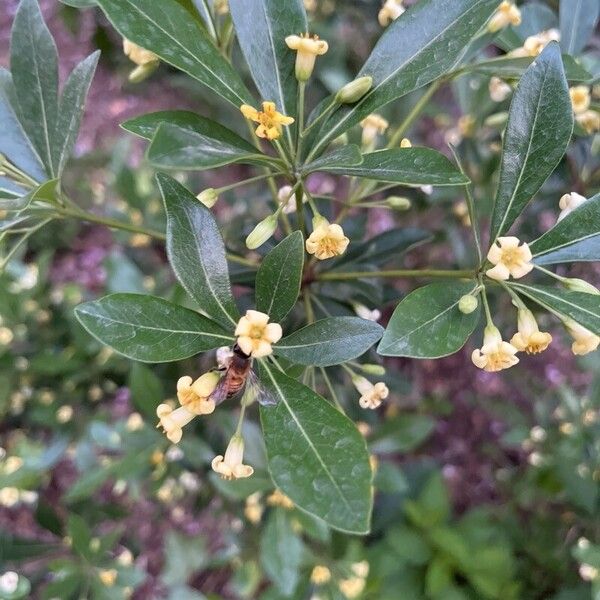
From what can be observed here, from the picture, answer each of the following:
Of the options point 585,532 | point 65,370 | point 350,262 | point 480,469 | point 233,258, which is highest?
point 233,258

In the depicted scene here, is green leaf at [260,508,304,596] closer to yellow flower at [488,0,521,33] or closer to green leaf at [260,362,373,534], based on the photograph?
green leaf at [260,362,373,534]

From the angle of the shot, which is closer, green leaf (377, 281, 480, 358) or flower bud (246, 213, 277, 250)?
green leaf (377, 281, 480, 358)

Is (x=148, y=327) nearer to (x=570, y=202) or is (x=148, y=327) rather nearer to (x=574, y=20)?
(x=570, y=202)

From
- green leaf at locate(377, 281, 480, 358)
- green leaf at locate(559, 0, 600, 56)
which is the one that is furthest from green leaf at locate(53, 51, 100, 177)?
green leaf at locate(559, 0, 600, 56)

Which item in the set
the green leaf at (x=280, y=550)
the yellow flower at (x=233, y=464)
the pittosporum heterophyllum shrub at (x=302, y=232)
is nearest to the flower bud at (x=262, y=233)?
the pittosporum heterophyllum shrub at (x=302, y=232)

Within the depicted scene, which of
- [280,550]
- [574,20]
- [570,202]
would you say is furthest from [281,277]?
[280,550]

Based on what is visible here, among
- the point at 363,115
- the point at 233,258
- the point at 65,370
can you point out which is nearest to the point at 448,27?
the point at 363,115

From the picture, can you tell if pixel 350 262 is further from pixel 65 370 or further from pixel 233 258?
pixel 65 370
